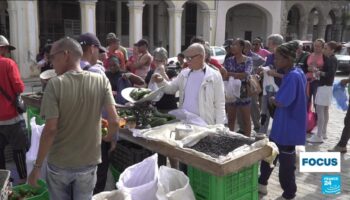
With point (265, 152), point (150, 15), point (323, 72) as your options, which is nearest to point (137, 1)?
point (150, 15)

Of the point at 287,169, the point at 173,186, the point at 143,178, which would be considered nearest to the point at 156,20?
the point at 287,169

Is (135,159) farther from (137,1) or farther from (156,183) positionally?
(137,1)

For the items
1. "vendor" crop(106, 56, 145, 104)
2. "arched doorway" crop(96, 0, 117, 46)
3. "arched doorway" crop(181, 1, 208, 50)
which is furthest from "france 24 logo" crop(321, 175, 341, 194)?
"arched doorway" crop(181, 1, 208, 50)

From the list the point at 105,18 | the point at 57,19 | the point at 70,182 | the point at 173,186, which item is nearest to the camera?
the point at 70,182

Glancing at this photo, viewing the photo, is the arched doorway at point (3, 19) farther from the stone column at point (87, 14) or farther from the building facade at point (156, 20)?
the stone column at point (87, 14)

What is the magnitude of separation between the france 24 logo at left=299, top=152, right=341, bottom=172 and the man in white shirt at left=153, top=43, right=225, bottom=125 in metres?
1.37

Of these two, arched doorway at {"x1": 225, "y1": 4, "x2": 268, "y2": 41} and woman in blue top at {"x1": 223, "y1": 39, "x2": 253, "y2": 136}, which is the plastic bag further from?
arched doorway at {"x1": 225, "y1": 4, "x2": 268, "y2": 41}

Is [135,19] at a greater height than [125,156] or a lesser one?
greater

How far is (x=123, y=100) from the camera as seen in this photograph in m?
5.16

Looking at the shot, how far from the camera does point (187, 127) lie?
12.9 feet

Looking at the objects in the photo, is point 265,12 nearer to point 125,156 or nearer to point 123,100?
point 123,100

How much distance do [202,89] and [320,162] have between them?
2246mm

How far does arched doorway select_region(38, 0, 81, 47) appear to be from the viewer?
21438 mm

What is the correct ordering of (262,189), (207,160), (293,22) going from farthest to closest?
(293,22)
(262,189)
(207,160)
